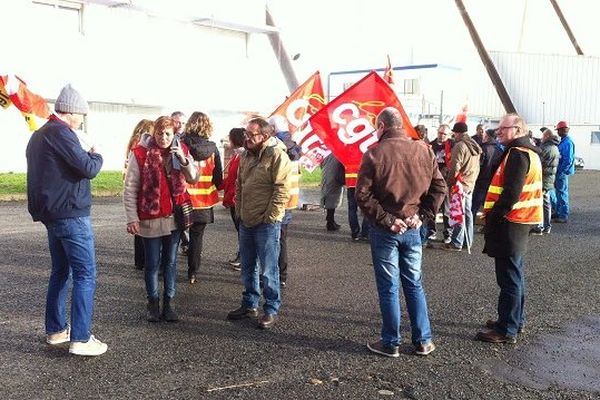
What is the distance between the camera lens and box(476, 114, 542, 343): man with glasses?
16.9 feet

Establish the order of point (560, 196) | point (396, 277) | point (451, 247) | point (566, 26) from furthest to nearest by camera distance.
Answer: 1. point (566, 26)
2. point (560, 196)
3. point (451, 247)
4. point (396, 277)

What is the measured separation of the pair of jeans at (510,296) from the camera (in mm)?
5238

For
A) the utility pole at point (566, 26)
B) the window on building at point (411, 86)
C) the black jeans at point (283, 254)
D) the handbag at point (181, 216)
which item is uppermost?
the utility pole at point (566, 26)

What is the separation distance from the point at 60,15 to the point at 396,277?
19.8 meters

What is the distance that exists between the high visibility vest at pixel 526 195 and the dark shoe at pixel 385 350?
4.79ft

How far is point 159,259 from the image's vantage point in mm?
5605

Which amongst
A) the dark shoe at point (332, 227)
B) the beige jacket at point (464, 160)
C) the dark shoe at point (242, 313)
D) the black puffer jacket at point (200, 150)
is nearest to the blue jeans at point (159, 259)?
the dark shoe at point (242, 313)

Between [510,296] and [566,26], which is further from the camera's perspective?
[566,26]

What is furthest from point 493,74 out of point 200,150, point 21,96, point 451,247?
point 21,96

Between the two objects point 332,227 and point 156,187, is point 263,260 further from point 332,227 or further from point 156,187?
point 332,227

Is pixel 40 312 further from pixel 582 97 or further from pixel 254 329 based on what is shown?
pixel 582 97

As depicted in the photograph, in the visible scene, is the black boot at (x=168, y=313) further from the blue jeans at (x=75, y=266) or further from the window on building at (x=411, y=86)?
the window on building at (x=411, y=86)

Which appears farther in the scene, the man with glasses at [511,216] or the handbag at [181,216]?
the handbag at [181,216]

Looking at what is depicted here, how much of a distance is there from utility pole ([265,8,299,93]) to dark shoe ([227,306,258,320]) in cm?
2374
